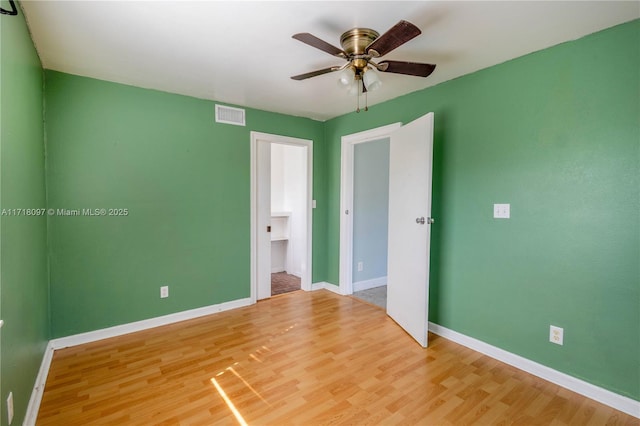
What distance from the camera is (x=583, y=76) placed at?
1.94 m

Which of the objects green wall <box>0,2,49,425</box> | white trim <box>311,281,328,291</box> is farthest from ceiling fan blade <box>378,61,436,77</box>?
white trim <box>311,281,328,291</box>

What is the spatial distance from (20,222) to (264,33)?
1.78 m

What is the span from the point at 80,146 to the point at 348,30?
2.39m

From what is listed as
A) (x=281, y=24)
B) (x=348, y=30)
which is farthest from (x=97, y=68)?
(x=348, y=30)

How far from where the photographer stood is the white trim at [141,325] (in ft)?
8.34

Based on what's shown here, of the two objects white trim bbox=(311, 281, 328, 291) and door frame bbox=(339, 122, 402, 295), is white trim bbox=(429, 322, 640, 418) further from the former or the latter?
white trim bbox=(311, 281, 328, 291)

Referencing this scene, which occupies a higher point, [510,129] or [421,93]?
[421,93]

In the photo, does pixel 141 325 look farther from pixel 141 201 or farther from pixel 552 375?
pixel 552 375

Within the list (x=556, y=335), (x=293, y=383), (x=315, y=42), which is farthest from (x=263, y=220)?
(x=556, y=335)

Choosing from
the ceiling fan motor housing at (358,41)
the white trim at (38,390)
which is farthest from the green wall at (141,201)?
the ceiling fan motor housing at (358,41)

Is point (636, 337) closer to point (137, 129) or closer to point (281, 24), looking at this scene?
point (281, 24)

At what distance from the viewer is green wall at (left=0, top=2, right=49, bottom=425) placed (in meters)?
1.36

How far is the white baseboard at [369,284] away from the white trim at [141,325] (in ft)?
4.77

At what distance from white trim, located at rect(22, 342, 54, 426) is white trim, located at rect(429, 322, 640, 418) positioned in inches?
117
